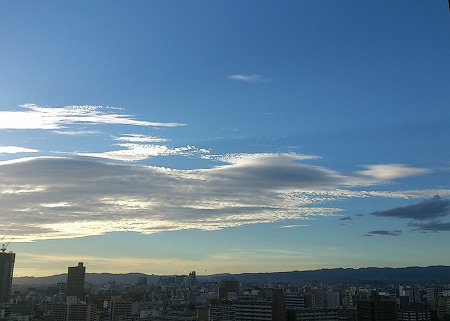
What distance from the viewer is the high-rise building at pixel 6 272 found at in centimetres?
16488

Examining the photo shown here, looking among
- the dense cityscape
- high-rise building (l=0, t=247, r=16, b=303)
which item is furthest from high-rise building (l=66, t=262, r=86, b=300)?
high-rise building (l=0, t=247, r=16, b=303)

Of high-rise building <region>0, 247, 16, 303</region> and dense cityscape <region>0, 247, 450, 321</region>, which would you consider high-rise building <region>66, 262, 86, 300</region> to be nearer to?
dense cityscape <region>0, 247, 450, 321</region>

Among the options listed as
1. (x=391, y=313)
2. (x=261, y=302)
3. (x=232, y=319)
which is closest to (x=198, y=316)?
(x=232, y=319)

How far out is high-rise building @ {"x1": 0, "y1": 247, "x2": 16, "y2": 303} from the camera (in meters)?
165

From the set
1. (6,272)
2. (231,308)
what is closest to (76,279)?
(6,272)

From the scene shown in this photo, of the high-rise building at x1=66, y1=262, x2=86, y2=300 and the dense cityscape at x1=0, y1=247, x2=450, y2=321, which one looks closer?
the dense cityscape at x1=0, y1=247, x2=450, y2=321

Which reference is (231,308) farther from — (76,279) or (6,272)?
(6,272)

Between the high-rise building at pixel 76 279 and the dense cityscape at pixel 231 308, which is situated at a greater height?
the high-rise building at pixel 76 279

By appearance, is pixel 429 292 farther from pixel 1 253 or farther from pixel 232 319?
pixel 1 253

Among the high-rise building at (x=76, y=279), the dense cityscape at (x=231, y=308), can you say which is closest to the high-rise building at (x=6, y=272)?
the dense cityscape at (x=231, y=308)

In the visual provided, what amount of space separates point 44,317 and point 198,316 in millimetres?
37029

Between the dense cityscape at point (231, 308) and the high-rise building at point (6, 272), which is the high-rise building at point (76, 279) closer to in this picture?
the dense cityscape at point (231, 308)

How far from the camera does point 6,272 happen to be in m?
168

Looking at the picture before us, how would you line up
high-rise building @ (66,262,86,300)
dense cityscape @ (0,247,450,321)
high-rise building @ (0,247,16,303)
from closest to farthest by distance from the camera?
dense cityscape @ (0,247,450,321), high-rise building @ (0,247,16,303), high-rise building @ (66,262,86,300)
